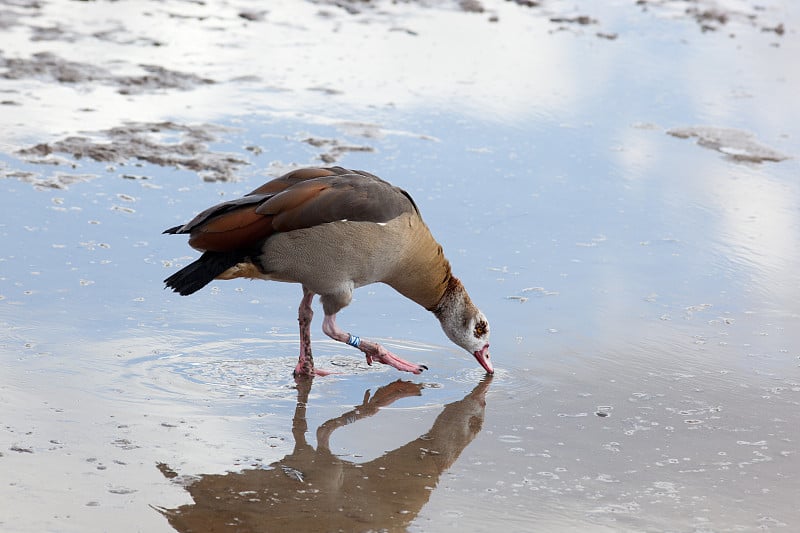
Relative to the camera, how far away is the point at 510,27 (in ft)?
54.3

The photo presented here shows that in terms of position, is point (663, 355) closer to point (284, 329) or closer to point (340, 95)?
point (284, 329)

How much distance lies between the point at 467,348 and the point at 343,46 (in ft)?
27.8

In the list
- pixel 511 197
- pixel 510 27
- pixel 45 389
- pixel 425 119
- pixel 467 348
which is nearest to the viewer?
pixel 45 389

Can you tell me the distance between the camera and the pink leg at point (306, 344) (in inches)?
249

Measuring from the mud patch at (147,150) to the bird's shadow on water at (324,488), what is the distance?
4065mm

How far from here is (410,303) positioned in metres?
7.59

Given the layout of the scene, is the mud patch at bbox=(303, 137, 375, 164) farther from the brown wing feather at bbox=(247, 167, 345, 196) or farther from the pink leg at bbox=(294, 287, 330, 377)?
the pink leg at bbox=(294, 287, 330, 377)

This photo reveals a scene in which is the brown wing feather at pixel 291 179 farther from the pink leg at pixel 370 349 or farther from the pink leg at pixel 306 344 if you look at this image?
the pink leg at pixel 370 349

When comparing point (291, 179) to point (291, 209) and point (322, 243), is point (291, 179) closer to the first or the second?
point (291, 209)

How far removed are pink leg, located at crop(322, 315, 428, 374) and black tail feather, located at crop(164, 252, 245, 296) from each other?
25.6 inches

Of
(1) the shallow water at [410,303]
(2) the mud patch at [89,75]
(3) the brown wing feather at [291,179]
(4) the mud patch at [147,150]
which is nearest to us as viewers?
(1) the shallow water at [410,303]

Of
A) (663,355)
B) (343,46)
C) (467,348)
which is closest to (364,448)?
(467,348)

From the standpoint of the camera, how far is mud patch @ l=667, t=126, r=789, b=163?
1106 cm

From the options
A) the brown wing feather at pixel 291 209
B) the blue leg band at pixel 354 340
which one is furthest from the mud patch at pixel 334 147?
the blue leg band at pixel 354 340
